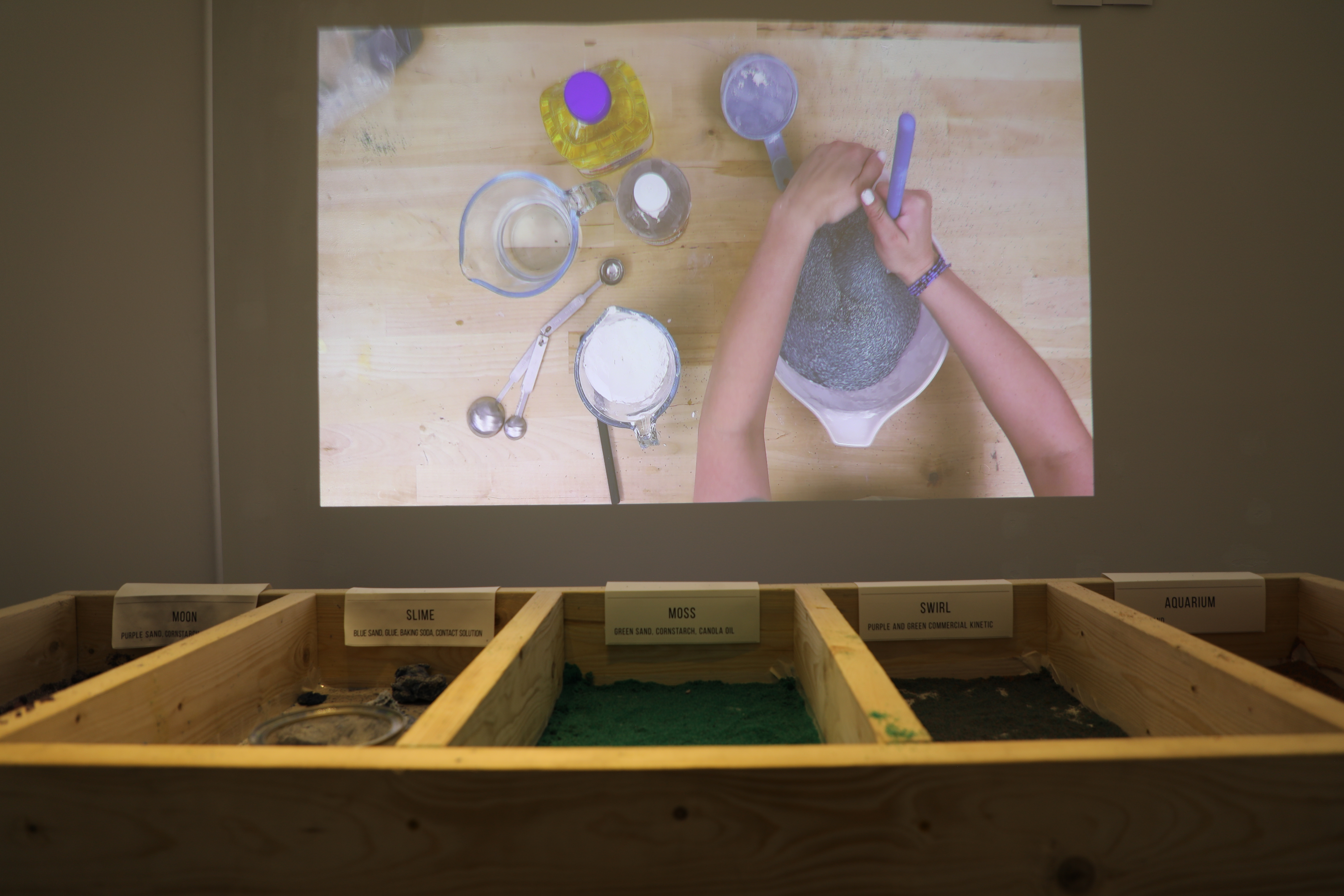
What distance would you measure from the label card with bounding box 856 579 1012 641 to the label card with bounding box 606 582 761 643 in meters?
0.19

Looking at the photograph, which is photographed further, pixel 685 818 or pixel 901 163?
pixel 901 163

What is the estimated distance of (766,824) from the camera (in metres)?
0.52

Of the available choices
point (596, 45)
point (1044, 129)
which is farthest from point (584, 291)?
point (1044, 129)

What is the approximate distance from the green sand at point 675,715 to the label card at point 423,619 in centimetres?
16

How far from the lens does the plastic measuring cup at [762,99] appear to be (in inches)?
73.7

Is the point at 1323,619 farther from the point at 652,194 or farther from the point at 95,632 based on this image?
the point at 95,632

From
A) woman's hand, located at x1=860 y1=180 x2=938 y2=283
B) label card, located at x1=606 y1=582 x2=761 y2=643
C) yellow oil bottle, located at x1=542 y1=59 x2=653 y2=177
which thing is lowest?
label card, located at x1=606 y1=582 x2=761 y2=643

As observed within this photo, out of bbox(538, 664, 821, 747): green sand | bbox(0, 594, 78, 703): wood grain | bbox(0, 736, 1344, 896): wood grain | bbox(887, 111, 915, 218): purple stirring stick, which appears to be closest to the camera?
bbox(0, 736, 1344, 896): wood grain

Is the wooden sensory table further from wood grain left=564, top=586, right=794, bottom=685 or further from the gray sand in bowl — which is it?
the gray sand in bowl

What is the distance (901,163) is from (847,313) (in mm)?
432

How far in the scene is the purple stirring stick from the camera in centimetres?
186

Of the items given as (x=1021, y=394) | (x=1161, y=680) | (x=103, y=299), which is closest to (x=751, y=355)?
(x=1021, y=394)

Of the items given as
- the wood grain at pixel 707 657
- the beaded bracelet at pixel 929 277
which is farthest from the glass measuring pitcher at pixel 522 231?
the wood grain at pixel 707 657

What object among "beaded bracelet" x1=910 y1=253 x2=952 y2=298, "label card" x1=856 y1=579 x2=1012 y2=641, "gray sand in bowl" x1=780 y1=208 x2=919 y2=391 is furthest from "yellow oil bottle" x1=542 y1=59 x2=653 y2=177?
"label card" x1=856 y1=579 x2=1012 y2=641
